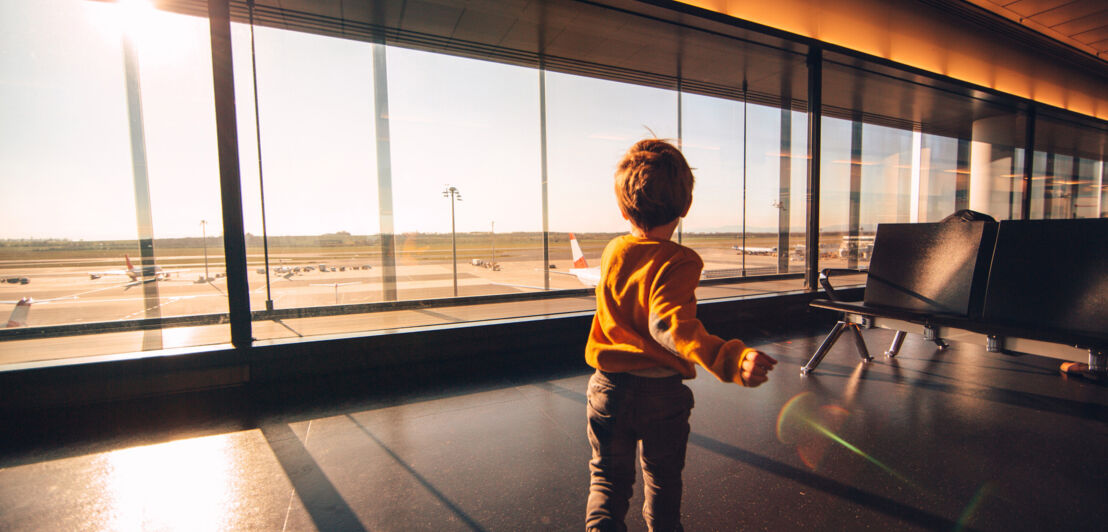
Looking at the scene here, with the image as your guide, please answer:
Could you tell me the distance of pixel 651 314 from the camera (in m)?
0.88

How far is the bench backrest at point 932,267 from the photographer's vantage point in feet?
8.27

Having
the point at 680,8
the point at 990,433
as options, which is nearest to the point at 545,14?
the point at 680,8

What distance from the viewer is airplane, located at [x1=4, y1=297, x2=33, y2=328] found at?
3012 millimetres

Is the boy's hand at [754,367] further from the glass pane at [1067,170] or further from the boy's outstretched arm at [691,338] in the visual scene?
the glass pane at [1067,170]

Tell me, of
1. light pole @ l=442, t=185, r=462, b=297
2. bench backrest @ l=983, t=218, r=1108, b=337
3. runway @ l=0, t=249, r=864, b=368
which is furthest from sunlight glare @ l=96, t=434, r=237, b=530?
bench backrest @ l=983, t=218, r=1108, b=337

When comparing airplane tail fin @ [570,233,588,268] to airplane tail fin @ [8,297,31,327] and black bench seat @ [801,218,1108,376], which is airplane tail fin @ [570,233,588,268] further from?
airplane tail fin @ [8,297,31,327]

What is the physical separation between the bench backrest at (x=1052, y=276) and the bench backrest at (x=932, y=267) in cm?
8

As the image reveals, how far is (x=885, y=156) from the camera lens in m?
6.87

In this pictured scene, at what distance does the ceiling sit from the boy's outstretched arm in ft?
20.7

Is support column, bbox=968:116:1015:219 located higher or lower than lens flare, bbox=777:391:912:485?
higher

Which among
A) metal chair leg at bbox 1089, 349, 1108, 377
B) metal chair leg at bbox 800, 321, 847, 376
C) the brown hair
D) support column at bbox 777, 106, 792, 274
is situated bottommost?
metal chair leg at bbox 800, 321, 847, 376

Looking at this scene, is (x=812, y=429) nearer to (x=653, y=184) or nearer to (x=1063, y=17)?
(x=653, y=184)

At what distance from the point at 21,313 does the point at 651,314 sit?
4.87 meters

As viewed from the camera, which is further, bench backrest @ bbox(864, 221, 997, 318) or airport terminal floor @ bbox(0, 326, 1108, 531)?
bench backrest @ bbox(864, 221, 997, 318)
